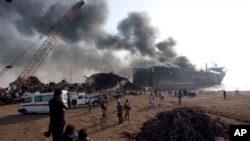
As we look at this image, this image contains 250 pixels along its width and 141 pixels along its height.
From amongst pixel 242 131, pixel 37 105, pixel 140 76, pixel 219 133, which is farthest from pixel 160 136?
pixel 140 76

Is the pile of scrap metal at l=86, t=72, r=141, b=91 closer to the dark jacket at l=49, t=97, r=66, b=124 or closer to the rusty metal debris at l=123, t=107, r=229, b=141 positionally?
the rusty metal debris at l=123, t=107, r=229, b=141

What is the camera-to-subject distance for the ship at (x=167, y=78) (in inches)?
3730

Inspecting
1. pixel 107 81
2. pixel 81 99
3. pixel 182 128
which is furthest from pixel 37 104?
pixel 107 81

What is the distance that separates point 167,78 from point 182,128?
82.3 m

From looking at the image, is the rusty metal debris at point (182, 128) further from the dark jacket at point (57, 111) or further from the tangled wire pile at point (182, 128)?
the dark jacket at point (57, 111)

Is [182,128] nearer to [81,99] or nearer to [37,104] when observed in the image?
[37,104]

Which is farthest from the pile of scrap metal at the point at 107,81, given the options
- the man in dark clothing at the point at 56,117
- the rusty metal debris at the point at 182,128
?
the man in dark clothing at the point at 56,117

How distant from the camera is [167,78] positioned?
98.1 metres

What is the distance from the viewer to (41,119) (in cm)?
2573

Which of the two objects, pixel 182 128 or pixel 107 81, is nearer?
pixel 182 128

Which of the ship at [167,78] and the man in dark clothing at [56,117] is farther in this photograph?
the ship at [167,78]

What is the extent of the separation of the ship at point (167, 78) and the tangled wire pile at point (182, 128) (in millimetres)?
74234

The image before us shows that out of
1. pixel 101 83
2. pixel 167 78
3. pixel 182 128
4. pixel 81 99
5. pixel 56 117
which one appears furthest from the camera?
pixel 167 78

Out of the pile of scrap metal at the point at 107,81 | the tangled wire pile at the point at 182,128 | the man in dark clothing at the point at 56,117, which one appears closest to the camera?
the man in dark clothing at the point at 56,117
